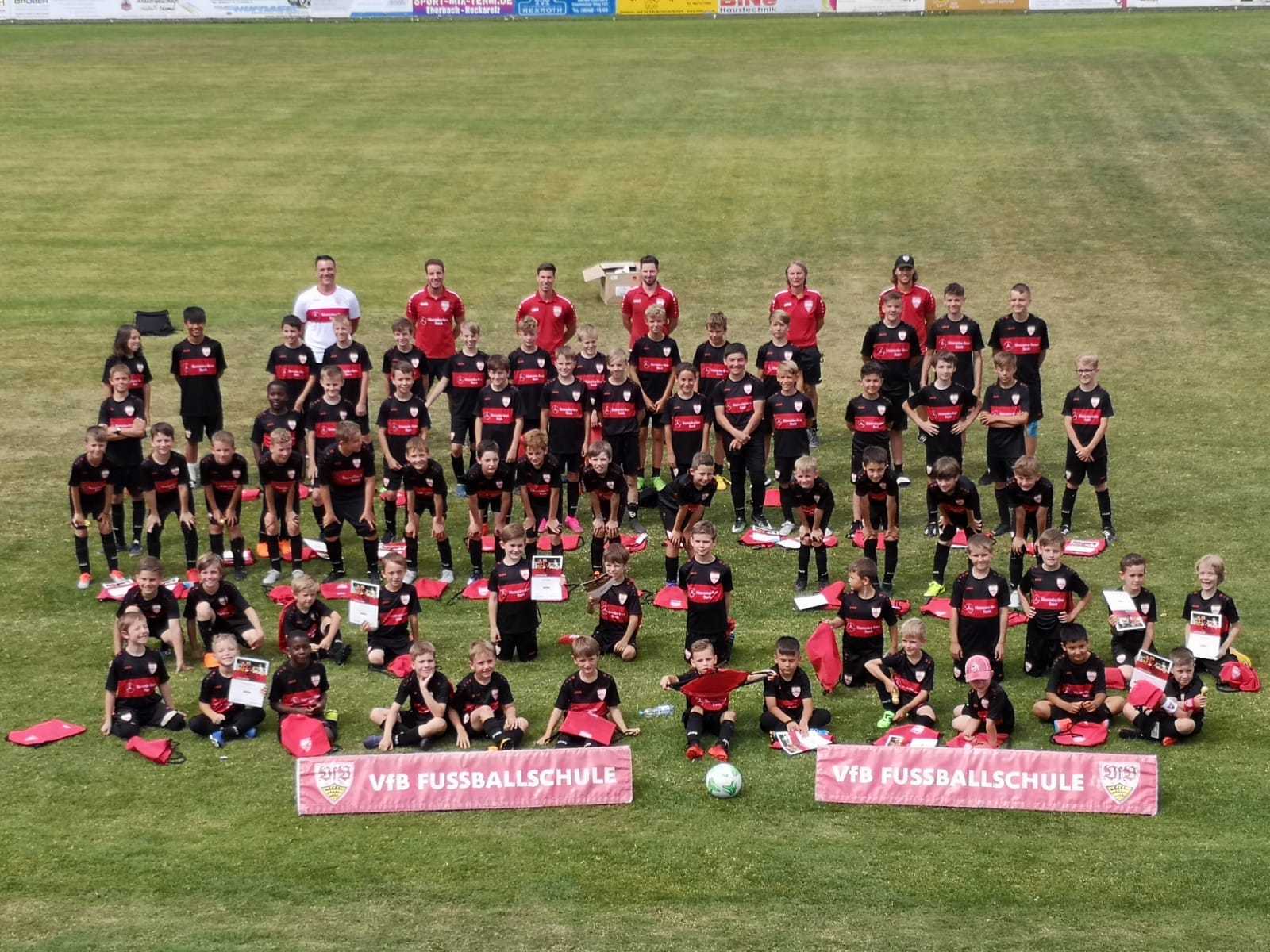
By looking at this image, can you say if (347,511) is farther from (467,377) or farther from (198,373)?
(198,373)

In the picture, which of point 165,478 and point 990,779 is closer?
point 990,779

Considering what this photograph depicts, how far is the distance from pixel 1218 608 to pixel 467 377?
986 cm

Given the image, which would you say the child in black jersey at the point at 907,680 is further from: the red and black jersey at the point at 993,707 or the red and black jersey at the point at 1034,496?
the red and black jersey at the point at 1034,496

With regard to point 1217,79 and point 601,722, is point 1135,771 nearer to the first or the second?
point 601,722

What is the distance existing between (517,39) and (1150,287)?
26.4 m

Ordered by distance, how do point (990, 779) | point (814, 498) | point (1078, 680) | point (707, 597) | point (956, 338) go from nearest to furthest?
point (990, 779)
point (1078, 680)
point (707, 597)
point (814, 498)
point (956, 338)

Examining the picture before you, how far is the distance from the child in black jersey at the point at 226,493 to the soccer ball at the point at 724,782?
7.55m

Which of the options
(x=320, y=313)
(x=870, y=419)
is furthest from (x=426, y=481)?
(x=870, y=419)

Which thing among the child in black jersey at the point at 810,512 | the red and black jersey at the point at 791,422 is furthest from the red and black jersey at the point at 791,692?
the red and black jersey at the point at 791,422

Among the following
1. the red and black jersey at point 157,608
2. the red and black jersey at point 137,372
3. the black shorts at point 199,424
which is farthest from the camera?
the black shorts at point 199,424

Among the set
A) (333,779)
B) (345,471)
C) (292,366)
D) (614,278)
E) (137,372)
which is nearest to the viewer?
(333,779)

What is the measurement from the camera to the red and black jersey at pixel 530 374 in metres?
20.8

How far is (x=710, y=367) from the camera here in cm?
2111

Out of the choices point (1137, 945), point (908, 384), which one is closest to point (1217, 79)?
point (908, 384)
